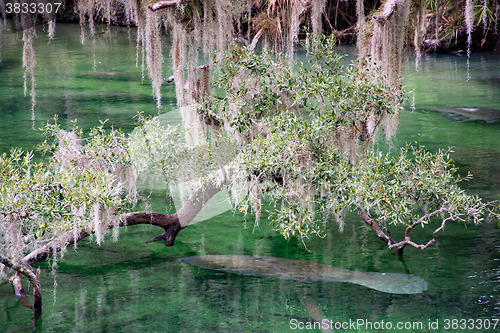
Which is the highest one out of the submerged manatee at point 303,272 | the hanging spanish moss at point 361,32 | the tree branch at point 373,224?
Answer: the hanging spanish moss at point 361,32

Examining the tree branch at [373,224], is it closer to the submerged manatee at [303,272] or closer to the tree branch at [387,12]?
the submerged manatee at [303,272]

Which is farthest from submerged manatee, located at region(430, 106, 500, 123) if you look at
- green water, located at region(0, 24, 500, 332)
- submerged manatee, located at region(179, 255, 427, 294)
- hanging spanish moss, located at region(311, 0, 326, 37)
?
submerged manatee, located at region(179, 255, 427, 294)

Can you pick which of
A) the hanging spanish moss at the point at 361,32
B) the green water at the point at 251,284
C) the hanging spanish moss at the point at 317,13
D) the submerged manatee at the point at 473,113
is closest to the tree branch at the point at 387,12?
the hanging spanish moss at the point at 361,32

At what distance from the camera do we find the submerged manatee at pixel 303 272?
6.45 metres

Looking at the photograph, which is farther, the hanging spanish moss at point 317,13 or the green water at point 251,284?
the hanging spanish moss at point 317,13

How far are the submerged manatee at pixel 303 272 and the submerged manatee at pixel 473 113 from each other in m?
8.99

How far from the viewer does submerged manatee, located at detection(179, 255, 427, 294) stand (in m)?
6.45

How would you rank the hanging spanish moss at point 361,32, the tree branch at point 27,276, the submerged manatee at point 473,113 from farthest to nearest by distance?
the submerged manatee at point 473,113 < the hanging spanish moss at point 361,32 < the tree branch at point 27,276

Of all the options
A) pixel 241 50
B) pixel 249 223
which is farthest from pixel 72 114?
pixel 241 50

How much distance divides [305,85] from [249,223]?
3.09 meters

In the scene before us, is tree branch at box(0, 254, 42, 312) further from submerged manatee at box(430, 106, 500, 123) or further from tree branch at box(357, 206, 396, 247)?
submerged manatee at box(430, 106, 500, 123)

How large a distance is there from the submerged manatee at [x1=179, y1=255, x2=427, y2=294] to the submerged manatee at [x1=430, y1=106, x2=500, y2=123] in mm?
8991

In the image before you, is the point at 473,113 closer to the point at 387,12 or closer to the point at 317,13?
the point at 317,13

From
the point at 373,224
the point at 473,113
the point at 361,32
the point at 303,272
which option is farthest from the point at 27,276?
the point at 473,113
